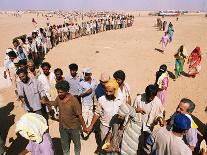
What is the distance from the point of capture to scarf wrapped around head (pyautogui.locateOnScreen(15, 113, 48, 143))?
138 inches

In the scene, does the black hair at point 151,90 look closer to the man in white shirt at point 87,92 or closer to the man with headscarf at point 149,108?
the man with headscarf at point 149,108

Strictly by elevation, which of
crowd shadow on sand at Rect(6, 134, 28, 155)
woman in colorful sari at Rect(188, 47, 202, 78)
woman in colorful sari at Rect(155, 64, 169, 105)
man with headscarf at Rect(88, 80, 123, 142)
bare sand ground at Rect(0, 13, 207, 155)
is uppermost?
man with headscarf at Rect(88, 80, 123, 142)

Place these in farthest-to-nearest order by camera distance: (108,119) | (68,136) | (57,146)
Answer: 1. (57,146)
2. (68,136)
3. (108,119)

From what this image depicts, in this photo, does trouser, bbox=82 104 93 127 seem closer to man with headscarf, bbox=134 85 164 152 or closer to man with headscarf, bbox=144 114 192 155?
man with headscarf, bbox=134 85 164 152

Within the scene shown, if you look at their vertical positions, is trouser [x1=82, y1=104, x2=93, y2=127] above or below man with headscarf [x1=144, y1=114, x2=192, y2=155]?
below

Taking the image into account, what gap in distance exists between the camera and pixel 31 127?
11.6 ft

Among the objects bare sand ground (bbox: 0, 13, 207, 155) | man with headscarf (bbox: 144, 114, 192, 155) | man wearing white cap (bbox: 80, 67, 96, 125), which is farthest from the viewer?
bare sand ground (bbox: 0, 13, 207, 155)

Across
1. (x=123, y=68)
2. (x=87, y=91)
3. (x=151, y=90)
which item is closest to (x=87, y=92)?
(x=87, y=91)

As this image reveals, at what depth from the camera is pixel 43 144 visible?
12.2 feet

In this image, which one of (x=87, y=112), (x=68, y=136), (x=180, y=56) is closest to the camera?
→ (x=68, y=136)

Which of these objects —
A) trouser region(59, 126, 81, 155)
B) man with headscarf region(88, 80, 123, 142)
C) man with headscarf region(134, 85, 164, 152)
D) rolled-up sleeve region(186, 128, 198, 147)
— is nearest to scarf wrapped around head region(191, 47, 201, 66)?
man with headscarf region(134, 85, 164, 152)

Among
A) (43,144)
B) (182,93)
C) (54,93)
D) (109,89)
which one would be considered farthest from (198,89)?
(43,144)

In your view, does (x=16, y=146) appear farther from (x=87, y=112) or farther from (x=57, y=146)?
(x=87, y=112)

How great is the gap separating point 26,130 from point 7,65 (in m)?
6.13
